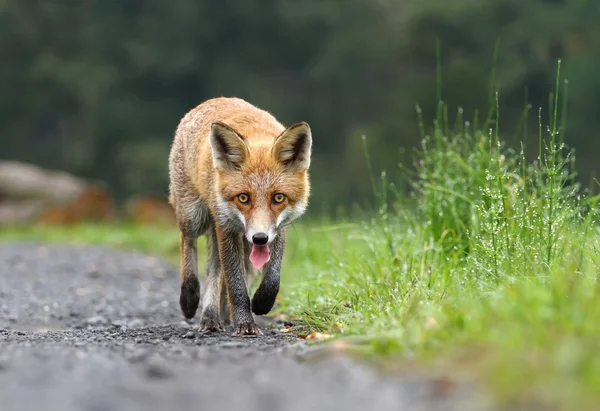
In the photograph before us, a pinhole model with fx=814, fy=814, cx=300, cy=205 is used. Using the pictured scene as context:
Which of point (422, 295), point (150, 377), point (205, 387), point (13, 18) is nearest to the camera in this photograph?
point (205, 387)

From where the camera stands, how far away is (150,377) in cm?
317

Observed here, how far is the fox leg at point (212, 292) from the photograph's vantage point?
5.78 metres

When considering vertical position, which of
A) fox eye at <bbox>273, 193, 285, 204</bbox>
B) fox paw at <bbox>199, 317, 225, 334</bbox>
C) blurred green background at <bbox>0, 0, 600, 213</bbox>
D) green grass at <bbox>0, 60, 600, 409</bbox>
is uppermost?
blurred green background at <bbox>0, 0, 600, 213</bbox>

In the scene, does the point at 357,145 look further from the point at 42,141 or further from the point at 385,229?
the point at 385,229

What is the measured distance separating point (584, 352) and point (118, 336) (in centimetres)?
331

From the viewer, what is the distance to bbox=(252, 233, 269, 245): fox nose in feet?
16.1

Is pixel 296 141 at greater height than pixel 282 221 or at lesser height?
greater

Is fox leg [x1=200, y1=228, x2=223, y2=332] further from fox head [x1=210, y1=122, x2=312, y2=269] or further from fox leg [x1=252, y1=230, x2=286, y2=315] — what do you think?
fox head [x1=210, y1=122, x2=312, y2=269]

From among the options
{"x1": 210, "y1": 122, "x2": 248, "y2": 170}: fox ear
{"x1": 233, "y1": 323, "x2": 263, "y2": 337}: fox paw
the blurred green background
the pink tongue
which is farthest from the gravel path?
the blurred green background

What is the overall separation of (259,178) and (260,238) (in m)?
0.46

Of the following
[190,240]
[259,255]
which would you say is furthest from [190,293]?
[259,255]

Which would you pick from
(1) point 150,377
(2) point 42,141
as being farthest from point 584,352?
(2) point 42,141

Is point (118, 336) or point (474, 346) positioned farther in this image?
point (118, 336)

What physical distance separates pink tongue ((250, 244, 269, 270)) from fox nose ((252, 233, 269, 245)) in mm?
233
